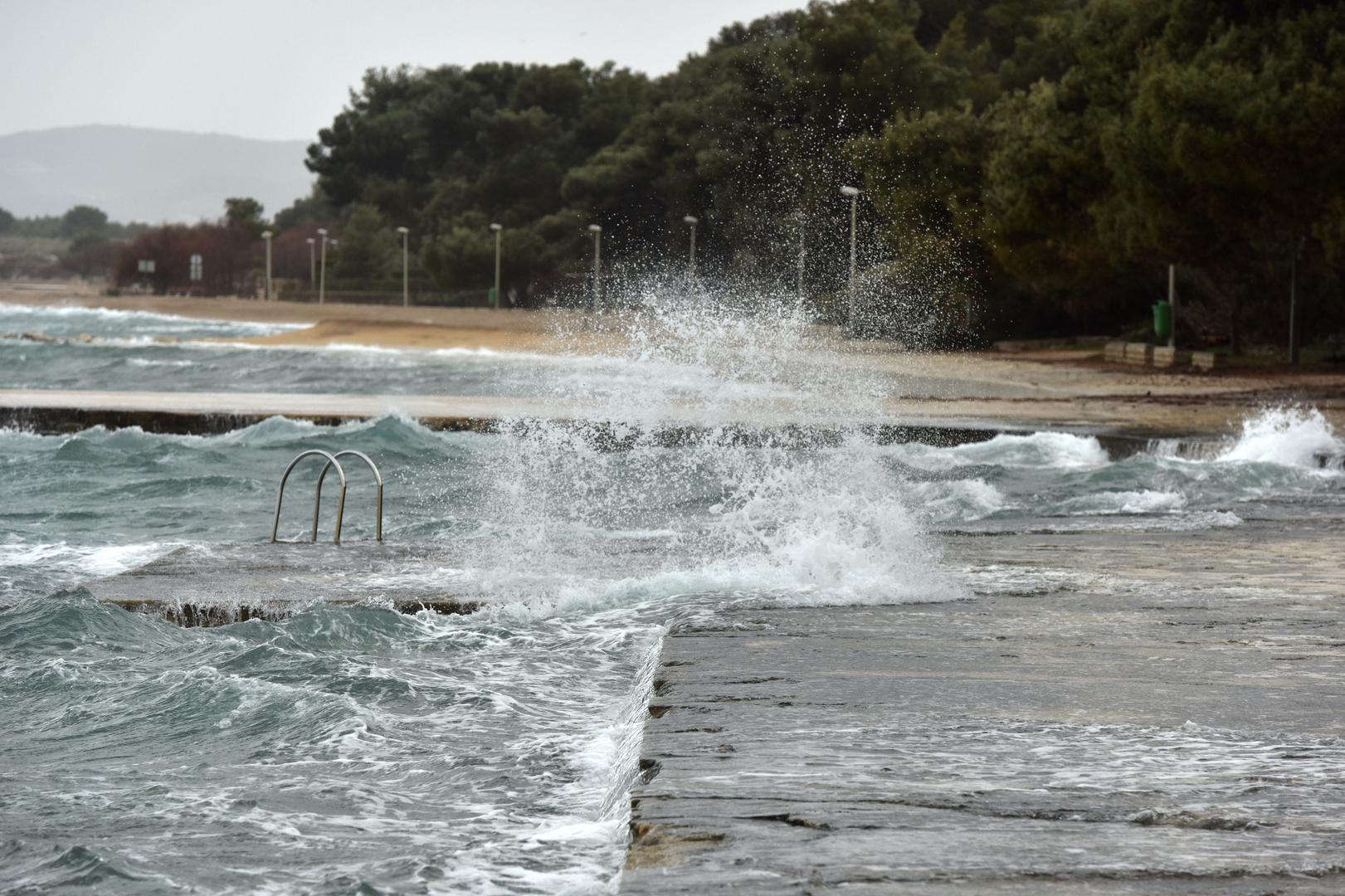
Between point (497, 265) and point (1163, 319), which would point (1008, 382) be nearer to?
point (1163, 319)

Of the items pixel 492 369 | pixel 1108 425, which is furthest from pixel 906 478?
pixel 492 369

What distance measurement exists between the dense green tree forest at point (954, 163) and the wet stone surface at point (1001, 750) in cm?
2205

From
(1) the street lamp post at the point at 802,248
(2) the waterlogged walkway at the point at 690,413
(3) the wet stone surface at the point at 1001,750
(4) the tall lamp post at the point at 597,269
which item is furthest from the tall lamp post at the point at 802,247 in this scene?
(3) the wet stone surface at the point at 1001,750

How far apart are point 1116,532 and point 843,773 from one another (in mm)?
5619

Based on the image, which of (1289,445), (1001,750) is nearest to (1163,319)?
(1289,445)

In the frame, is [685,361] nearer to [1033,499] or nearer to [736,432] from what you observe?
[736,432]

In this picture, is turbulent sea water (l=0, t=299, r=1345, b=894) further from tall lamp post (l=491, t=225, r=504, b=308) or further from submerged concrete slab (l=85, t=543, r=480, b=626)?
tall lamp post (l=491, t=225, r=504, b=308)

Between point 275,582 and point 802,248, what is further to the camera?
point 802,248

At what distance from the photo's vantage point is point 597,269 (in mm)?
73438

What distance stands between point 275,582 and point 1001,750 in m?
4.70

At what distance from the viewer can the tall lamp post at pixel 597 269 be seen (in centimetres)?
7288

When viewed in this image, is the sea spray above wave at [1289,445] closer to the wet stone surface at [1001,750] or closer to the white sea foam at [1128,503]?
the white sea foam at [1128,503]

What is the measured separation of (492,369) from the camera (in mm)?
36312

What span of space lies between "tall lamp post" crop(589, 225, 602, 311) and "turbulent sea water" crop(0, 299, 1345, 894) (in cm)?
5711
